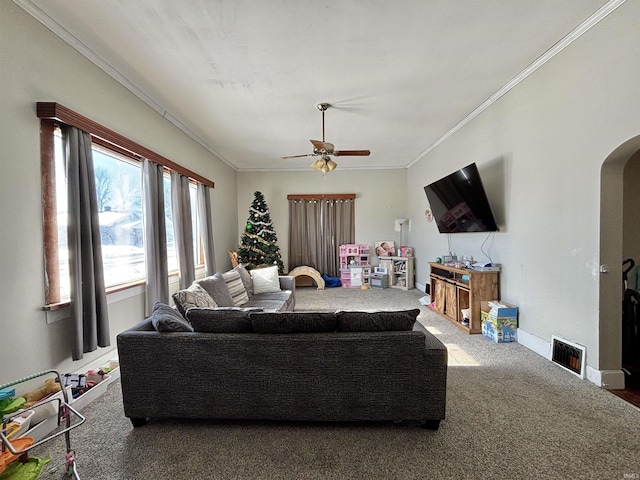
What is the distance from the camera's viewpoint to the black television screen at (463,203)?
3.62m

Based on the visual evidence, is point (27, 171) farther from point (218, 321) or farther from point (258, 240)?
point (258, 240)

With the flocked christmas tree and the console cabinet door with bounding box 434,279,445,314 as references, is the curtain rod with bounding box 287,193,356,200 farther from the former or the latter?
the console cabinet door with bounding box 434,279,445,314

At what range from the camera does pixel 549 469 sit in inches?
63.6

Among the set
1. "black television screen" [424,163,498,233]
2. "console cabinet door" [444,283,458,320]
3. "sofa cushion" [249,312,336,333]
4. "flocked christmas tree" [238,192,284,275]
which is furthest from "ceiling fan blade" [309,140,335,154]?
"flocked christmas tree" [238,192,284,275]

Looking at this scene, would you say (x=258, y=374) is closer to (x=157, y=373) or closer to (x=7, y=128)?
(x=157, y=373)

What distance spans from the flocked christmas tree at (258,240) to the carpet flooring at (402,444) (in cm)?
425

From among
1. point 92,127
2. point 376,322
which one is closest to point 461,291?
point 376,322

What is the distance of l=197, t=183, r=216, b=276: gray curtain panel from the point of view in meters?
5.15

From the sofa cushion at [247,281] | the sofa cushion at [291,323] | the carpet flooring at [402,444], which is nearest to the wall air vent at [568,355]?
the carpet flooring at [402,444]

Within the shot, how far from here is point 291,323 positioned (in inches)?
78.9

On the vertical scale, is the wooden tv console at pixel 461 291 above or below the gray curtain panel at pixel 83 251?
below

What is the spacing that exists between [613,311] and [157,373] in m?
3.50

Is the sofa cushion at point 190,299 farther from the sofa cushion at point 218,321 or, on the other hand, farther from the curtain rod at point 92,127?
the curtain rod at point 92,127

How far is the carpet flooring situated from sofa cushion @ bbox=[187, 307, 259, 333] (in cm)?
29
